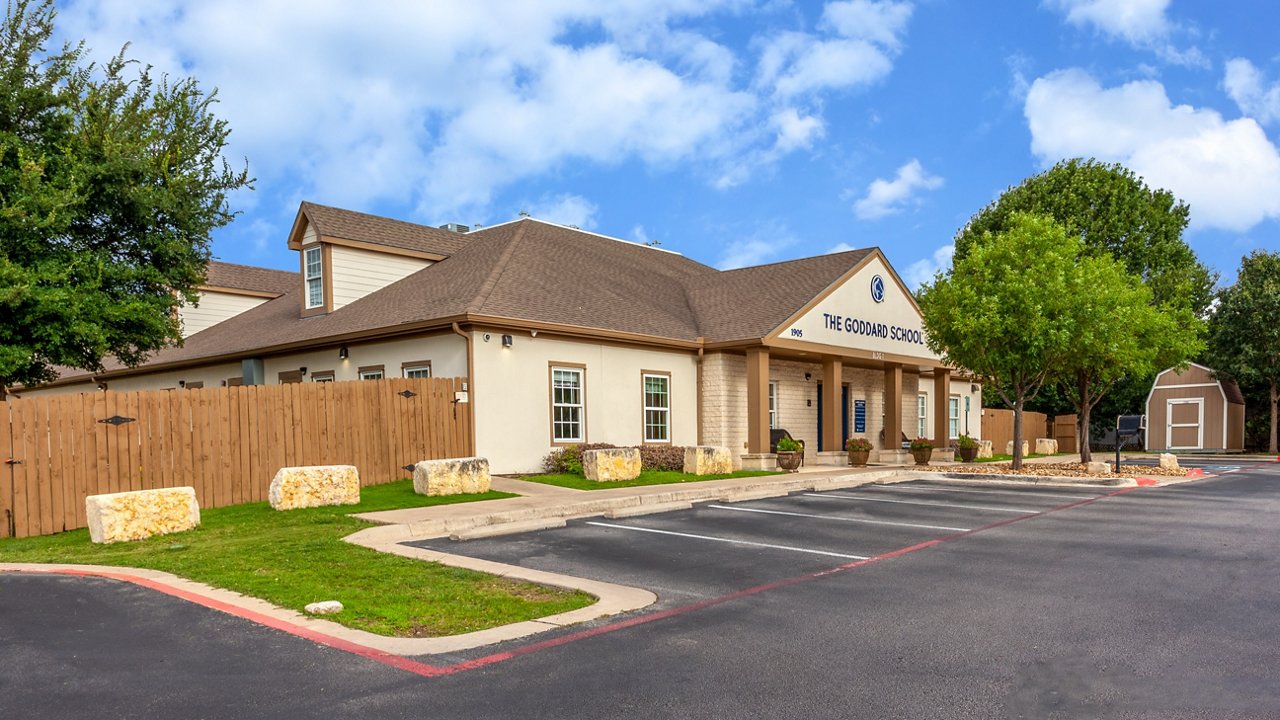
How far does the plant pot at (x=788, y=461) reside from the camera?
74.8 feet

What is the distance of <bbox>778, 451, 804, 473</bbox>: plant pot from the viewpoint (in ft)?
74.8

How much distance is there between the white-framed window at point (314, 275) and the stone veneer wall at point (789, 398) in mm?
11103

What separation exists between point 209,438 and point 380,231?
1125 cm

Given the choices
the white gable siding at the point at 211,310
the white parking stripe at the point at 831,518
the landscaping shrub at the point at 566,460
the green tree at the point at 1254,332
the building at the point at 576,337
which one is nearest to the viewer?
the white parking stripe at the point at 831,518

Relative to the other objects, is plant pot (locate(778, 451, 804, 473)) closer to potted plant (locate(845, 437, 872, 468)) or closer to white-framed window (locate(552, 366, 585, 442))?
potted plant (locate(845, 437, 872, 468))

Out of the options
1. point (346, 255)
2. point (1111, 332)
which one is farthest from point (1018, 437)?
point (346, 255)

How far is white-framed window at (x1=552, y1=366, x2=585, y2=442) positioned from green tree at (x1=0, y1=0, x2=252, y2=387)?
9.44 m

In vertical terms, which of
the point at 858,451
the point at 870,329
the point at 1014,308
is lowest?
the point at 858,451

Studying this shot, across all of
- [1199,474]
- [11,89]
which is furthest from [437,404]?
[1199,474]

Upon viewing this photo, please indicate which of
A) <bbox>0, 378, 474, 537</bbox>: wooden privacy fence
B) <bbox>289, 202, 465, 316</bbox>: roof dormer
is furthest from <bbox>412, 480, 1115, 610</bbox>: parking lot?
<bbox>289, 202, 465, 316</bbox>: roof dormer

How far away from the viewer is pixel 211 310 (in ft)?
102

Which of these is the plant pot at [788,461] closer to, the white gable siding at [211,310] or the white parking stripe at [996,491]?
the white parking stripe at [996,491]

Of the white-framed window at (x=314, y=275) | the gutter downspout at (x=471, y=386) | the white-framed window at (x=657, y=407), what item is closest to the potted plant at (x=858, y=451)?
the white-framed window at (x=657, y=407)

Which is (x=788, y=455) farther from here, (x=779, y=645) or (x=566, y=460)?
(x=779, y=645)
